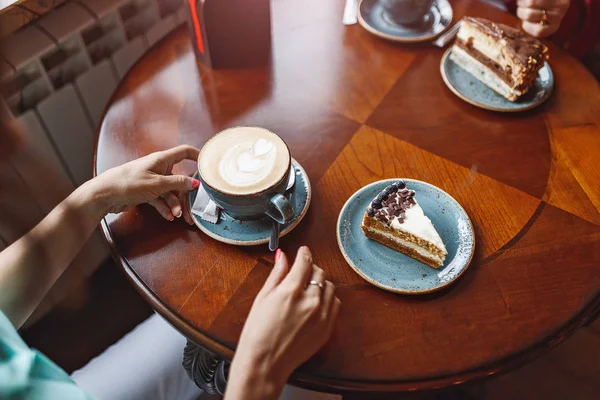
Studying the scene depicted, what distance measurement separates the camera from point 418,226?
100cm

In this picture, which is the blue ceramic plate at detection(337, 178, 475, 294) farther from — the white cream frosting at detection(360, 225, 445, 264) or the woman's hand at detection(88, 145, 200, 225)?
the woman's hand at detection(88, 145, 200, 225)

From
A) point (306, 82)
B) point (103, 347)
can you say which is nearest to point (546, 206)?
point (306, 82)

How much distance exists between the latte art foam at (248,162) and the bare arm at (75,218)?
0.36 feet

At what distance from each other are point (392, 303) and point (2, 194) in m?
0.70

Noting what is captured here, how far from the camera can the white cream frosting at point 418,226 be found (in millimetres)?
974

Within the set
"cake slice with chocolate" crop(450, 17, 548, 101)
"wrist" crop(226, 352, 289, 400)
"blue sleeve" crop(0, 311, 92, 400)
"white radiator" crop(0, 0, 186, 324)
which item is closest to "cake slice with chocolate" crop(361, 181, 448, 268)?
"wrist" crop(226, 352, 289, 400)

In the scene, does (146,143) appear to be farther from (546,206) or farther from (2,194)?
(546,206)

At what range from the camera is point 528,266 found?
98cm

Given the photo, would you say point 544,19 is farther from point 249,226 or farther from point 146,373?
point 146,373

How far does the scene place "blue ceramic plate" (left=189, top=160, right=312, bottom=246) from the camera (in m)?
1.00

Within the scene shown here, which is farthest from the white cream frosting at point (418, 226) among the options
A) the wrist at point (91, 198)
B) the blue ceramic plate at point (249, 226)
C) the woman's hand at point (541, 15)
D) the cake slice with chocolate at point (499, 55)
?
the woman's hand at point (541, 15)

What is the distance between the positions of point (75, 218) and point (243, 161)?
1.17 feet

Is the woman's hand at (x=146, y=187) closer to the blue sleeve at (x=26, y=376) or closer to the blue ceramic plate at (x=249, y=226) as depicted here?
the blue ceramic plate at (x=249, y=226)

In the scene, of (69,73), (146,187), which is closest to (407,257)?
(146,187)
